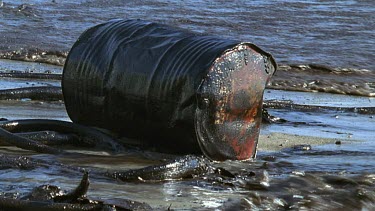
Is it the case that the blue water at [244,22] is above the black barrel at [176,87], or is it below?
below

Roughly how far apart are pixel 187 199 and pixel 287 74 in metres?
7.92

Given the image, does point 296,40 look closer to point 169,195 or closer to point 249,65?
point 249,65

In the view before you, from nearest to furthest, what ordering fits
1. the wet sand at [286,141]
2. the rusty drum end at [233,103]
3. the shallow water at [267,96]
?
1. the shallow water at [267,96]
2. the rusty drum end at [233,103]
3. the wet sand at [286,141]

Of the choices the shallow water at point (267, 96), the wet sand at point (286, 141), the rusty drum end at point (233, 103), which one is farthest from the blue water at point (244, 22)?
the rusty drum end at point (233, 103)

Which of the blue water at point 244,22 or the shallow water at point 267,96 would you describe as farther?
the blue water at point 244,22

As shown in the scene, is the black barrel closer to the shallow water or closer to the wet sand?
the shallow water

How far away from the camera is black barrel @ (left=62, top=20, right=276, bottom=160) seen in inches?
189

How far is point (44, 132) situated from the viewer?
5098 millimetres

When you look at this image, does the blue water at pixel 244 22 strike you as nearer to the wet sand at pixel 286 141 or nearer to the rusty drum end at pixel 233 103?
the wet sand at pixel 286 141

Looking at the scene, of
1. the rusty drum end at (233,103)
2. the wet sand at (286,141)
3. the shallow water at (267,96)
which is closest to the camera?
the shallow water at (267,96)

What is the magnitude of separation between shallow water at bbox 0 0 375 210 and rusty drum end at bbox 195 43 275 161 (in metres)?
0.13

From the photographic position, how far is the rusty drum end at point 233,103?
15.7 ft

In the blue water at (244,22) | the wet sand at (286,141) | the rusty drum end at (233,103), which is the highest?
the rusty drum end at (233,103)

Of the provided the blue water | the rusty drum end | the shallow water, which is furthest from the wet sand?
the blue water
